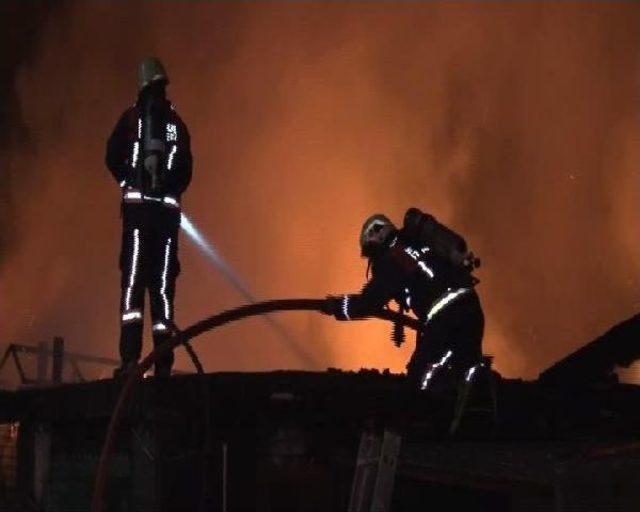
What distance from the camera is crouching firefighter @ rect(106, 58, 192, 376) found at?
6801mm

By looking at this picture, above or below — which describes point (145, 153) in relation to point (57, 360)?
below

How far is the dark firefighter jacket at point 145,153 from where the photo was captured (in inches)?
269

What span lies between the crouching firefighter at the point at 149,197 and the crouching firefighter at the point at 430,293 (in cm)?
138

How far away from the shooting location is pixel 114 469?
19.4 ft

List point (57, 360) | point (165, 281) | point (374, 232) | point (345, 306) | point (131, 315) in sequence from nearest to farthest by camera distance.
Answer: point (345, 306) < point (374, 232) < point (131, 315) < point (165, 281) < point (57, 360)

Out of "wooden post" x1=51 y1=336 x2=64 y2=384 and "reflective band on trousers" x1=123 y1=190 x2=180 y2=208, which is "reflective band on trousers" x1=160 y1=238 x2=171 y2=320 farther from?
"wooden post" x1=51 y1=336 x2=64 y2=384

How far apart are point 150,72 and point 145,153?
0.50m

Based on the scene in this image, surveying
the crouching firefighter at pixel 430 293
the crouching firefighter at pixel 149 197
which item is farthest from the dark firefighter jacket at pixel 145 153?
the crouching firefighter at pixel 430 293

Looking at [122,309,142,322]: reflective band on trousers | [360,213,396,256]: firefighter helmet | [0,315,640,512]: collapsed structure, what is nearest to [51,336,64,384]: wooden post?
[122,309,142,322]: reflective band on trousers

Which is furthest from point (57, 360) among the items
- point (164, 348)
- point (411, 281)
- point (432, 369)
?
point (164, 348)

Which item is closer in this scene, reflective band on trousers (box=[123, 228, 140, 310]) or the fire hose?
the fire hose

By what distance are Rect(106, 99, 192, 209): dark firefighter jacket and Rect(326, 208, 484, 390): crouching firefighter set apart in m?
1.45

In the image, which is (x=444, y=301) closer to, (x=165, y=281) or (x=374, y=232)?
(x=374, y=232)

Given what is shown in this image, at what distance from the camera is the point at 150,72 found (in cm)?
685
